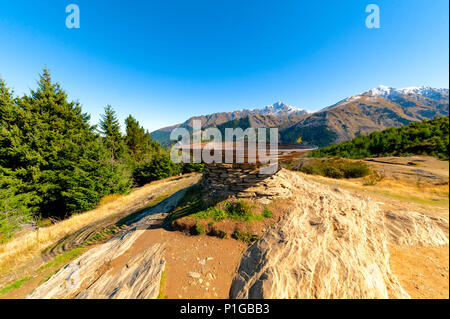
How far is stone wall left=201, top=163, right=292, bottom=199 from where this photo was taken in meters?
4.86

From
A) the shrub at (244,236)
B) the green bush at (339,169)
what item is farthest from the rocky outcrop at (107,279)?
the green bush at (339,169)

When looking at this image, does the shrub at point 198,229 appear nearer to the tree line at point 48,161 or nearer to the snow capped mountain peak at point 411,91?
the tree line at point 48,161

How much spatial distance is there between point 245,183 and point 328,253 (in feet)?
8.75

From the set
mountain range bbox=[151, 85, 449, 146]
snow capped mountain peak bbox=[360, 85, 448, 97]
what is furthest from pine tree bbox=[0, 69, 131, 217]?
snow capped mountain peak bbox=[360, 85, 448, 97]

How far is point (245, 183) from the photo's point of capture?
193 inches

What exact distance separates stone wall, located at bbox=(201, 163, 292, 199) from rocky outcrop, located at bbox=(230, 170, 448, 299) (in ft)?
2.74

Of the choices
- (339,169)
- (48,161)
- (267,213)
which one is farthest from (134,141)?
(339,169)

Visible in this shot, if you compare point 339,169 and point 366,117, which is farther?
point 366,117

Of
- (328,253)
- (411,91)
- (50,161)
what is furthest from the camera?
(411,91)

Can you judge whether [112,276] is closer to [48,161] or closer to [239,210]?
[239,210]

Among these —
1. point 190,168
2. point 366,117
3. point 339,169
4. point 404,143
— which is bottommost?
point 190,168

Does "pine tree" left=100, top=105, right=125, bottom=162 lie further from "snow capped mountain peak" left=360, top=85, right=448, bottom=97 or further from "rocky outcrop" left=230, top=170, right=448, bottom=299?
"snow capped mountain peak" left=360, top=85, right=448, bottom=97

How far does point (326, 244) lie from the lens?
3379mm

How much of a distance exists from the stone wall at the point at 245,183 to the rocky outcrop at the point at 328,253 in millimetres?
835
